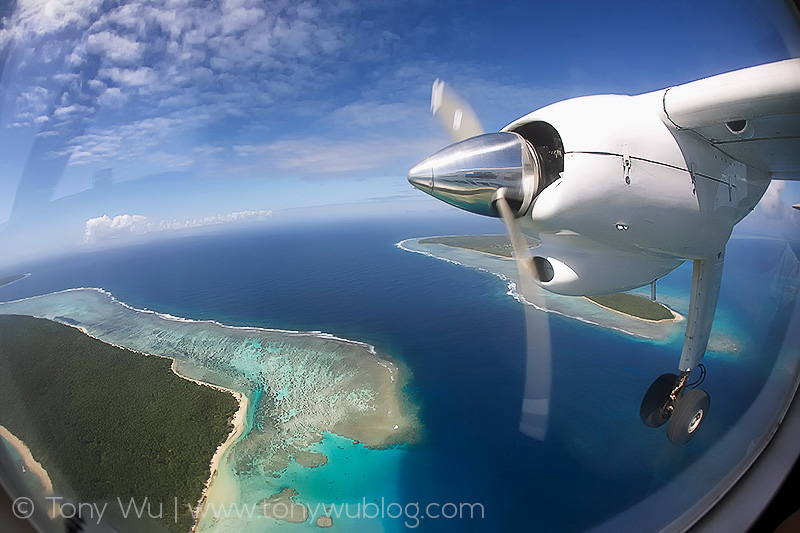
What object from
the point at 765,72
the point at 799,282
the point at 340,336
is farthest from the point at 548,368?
the point at 340,336

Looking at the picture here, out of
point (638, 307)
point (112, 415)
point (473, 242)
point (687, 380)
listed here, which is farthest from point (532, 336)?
point (473, 242)

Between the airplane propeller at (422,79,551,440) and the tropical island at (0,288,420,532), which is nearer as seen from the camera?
the airplane propeller at (422,79,551,440)

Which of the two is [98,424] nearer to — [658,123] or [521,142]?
[521,142]

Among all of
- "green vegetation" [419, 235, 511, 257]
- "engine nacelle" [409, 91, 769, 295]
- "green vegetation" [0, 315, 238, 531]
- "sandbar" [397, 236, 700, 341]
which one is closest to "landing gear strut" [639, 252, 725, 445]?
"engine nacelle" [409, 91, 769, 295]

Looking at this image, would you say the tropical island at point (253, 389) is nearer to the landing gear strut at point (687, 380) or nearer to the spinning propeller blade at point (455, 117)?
the spinning propeller blade at point (455, 117)

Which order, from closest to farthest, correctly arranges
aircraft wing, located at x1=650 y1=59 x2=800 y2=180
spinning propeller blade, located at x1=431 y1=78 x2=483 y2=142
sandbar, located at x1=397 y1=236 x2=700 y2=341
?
aircraft wing, located at x1=650 y1=59 x2=800 y2=180
spinning propeller blade, located at x1=431 y1=78 x2=483 y2=142
sandbar, located at x1=397 y1=236 x2=700 y2=341

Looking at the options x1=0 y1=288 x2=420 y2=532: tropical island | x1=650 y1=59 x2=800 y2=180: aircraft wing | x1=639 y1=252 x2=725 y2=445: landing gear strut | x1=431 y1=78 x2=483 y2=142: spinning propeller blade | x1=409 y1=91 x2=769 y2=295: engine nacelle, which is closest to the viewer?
x1=650 y1=59 x2=800 y2=180: aircraft wing

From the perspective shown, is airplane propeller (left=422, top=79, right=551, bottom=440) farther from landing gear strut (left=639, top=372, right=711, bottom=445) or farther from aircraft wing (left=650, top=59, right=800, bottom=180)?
landing gear strut (left=639, top=372, right=711, bottom=445)
